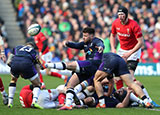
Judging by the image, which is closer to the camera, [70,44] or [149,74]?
[70,44]

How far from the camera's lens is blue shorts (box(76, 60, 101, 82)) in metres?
10.4

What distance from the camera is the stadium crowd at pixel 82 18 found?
70.5ft

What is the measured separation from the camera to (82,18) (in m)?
22.7

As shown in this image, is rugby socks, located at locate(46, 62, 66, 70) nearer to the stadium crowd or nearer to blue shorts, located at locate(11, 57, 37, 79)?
blue shorts, located at locate(11, 57, 37, 79)

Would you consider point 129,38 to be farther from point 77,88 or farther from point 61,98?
point 61,98

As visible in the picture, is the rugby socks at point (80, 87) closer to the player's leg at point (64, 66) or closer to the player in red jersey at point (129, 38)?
the player's leg at point (64, 66)

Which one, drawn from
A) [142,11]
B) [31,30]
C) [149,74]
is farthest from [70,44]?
[142,11]

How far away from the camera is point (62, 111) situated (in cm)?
954

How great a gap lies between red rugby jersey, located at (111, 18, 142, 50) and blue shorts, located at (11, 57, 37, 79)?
3.04 metres

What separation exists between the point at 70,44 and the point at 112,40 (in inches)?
74.5

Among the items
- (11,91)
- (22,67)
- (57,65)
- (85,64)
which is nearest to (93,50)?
(85,64)

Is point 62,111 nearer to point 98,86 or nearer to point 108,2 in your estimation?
point 98,86

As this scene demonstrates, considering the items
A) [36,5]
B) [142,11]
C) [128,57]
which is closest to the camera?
[128,57]

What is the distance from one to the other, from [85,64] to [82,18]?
1248cm
